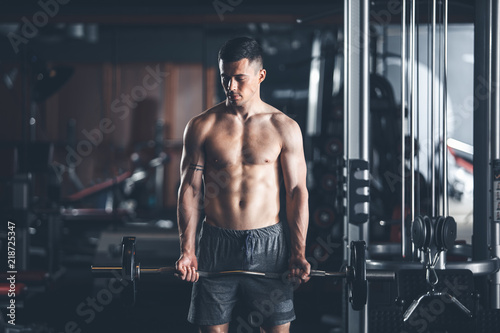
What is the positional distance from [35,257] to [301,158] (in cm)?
490

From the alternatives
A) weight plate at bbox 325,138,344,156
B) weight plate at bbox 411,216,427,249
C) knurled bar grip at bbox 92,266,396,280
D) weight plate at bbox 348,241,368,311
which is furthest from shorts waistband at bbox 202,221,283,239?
weight plate at bbox 325,138,344,156

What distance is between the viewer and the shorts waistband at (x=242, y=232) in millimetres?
2137

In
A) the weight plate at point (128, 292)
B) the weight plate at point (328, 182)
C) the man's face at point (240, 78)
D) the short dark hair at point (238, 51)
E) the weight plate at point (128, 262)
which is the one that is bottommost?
the weight plate at point (128, 292)

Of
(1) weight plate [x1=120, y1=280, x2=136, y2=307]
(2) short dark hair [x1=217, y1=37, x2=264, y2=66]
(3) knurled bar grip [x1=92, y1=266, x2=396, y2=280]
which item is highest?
(2) short dark hair [x1=217, y1=37, x2=264, y2=66]

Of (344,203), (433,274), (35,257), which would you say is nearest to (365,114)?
(344,203)

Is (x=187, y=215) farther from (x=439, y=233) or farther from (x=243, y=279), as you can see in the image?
(x=439, y=233)

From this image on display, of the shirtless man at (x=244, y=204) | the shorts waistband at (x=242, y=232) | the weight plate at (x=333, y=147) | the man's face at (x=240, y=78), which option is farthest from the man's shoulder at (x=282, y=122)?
the weight plate at (x=333, y=147)

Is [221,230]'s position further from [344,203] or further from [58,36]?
[58,36]

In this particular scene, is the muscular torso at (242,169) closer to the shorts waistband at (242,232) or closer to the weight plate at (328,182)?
the shorts waistband at (242,232)

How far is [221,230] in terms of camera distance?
2156 mm

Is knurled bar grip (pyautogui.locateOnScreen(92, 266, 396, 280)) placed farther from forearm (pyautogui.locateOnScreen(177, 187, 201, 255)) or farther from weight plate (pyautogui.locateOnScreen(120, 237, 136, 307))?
forearm (pyautogui.locateOnScreen(177, 187, 201, 255))

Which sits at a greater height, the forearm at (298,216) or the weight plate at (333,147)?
the weight plate at (333,147)

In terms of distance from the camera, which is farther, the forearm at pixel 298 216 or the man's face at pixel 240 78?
the forearm at pixel 298 216

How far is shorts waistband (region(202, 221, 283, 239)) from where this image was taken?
7.01 feet
